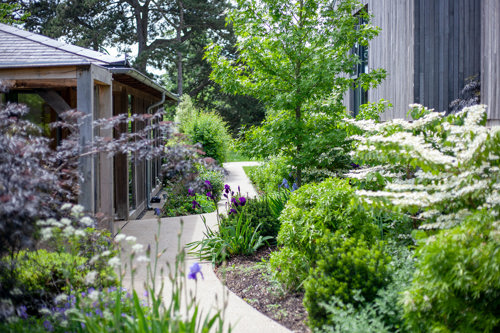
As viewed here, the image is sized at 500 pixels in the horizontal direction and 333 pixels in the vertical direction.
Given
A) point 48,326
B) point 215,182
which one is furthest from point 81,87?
→ point 215,182

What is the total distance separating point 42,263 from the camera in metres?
3.86

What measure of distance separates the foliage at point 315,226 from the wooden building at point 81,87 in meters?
1.98

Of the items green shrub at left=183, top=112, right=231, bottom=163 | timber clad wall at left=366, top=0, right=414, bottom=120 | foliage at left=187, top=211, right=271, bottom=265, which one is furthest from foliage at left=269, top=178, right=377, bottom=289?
green shrub at left=183, top=112, right=231, bottom=163

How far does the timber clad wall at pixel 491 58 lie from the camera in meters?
6.41

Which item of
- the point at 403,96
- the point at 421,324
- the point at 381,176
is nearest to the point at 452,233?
the point at 421,324

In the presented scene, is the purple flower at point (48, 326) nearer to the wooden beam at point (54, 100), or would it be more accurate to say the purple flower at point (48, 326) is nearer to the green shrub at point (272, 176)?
the wooden beam at point (54, 100)

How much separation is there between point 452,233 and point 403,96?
577 cm

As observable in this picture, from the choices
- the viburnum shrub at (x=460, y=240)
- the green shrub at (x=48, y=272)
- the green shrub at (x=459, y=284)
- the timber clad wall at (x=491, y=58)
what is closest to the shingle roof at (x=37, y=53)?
the green shrub at (x=48, y=272)

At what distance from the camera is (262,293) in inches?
177

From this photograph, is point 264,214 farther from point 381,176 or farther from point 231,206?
point 381,176

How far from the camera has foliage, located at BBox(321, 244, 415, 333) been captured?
3039mm

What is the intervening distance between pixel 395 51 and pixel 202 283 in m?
6.11

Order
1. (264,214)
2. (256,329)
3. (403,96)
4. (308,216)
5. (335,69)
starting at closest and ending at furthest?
1. (256,329)
2. (308,216)
3. (264,214)
4. (335,69)
5. (403,96)

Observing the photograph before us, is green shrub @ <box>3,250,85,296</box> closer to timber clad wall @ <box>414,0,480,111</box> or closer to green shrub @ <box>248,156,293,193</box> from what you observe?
green shrub @ <box>248,156,293,193</box>
